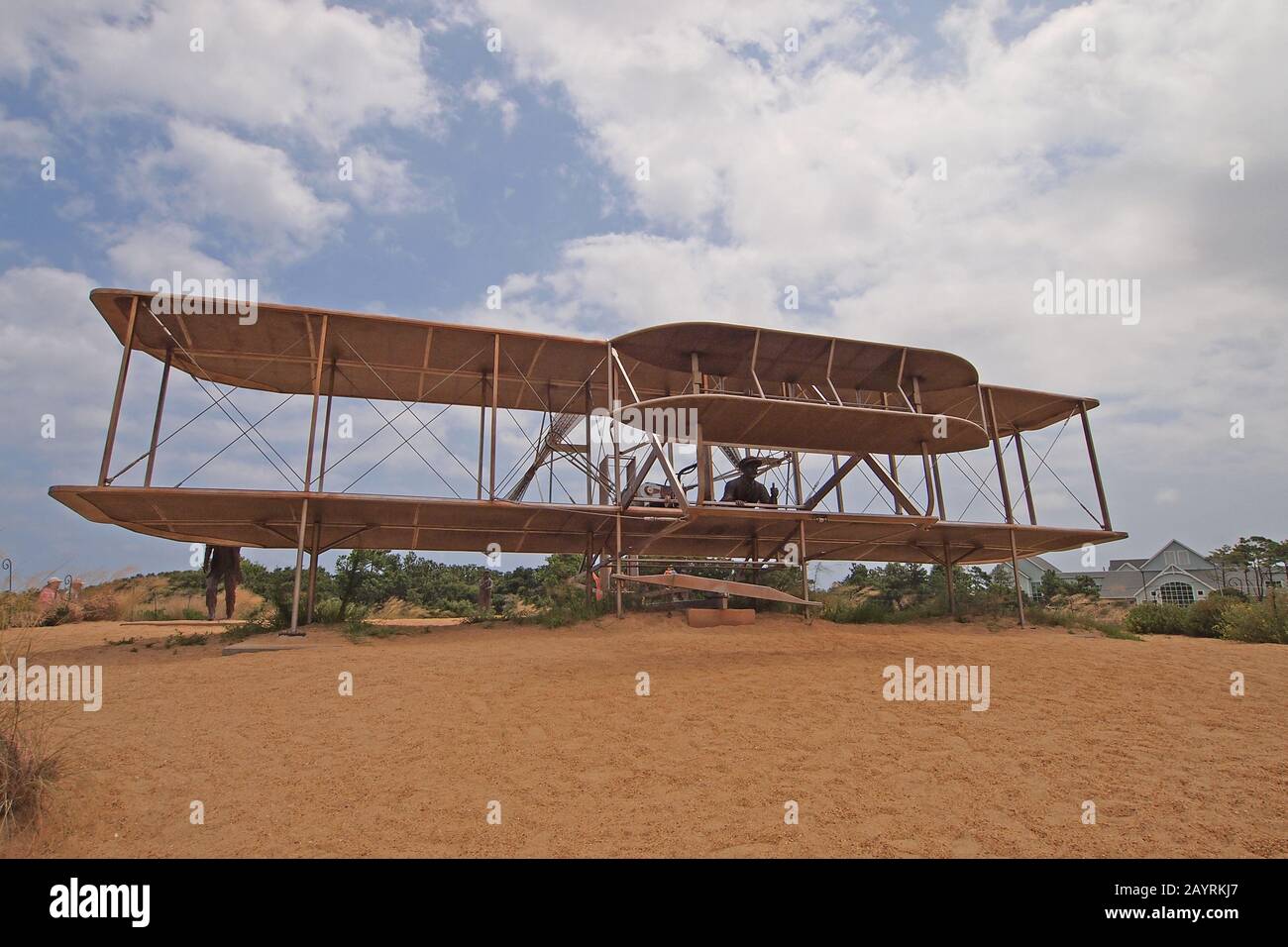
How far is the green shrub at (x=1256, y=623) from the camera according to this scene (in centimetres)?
1641

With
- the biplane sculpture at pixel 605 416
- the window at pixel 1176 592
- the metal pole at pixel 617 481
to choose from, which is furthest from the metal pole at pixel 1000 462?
the window at pixel 1176 592

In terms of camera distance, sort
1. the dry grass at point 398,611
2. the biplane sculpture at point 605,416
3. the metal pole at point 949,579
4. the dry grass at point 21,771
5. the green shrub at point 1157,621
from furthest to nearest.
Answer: the dry grass at point 398,611
the metal pole at point 949,579
the green shrub at point 1157,621
the biplane sculpture at point 605,416
the dry grass at point 21,771

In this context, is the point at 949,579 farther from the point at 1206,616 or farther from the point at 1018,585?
the point at 1206,616

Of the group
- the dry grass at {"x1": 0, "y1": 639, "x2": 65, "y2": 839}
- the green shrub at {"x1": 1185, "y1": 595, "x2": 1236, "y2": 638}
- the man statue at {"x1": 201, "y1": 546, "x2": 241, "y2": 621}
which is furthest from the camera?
the man statue at {"x1": 201, "y1": 546, "x2": 241, "y2": 621}

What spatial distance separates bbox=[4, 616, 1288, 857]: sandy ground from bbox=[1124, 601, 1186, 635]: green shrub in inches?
378

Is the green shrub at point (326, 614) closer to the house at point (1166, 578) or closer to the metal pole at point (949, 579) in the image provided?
the metal pole at point (949, 579)

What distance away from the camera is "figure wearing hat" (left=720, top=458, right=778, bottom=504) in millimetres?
16203

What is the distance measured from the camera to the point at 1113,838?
5375 mm

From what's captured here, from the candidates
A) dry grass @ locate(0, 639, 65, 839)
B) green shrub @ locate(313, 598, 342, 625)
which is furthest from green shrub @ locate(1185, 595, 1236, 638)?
dry grass @ locate(0, 639, 65, 839)

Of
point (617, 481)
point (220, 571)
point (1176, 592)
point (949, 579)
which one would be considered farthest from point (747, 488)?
point (1176, 592)

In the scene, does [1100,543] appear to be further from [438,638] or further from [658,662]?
[438,638]

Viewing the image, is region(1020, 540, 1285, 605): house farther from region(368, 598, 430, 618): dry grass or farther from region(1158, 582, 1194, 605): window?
region(368, 598, 430, 618): dry grass

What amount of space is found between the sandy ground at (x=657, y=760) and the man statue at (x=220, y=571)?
9066 millimetres

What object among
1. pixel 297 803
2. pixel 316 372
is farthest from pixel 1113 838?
pixel 316 372
